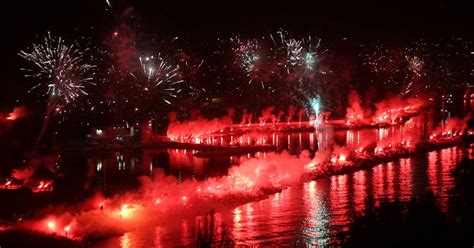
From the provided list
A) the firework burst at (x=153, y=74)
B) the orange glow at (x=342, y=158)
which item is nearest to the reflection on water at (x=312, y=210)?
the orange glow at (x=342, y=158)

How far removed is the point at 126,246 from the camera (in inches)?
324

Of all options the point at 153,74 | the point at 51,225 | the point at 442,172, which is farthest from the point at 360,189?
the point at 153,74

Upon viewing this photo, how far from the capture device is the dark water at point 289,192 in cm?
852

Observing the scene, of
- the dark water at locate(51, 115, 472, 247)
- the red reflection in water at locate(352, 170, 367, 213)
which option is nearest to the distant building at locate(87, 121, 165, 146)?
the dark water at locate(51, 115, 472, 247)

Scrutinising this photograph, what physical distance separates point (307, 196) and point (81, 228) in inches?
185

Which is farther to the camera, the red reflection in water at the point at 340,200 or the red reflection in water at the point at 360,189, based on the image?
the red reflection in water at the point at 360,189

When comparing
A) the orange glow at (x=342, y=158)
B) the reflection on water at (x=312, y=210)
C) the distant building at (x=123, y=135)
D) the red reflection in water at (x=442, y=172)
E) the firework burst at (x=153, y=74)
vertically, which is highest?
the firework burst at (x=153, y=74)

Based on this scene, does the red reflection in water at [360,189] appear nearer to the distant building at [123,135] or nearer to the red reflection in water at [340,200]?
the red reflection in water at [340,200]

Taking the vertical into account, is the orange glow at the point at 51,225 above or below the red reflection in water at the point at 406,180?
below

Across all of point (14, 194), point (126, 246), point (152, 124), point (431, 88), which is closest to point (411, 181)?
point (126, 246)

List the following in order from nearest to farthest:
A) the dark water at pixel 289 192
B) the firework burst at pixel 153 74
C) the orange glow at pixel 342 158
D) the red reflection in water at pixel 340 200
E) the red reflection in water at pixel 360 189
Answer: the dark water at pixel 289 192, the red reflection in water at pixel 340 200, the red reflection in water at pixel 360 189, the orange glow at pixel 342 158, the firework burst at pixel 153 74

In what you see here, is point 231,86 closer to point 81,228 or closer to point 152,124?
point 152,124

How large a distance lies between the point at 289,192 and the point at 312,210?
5.44ft

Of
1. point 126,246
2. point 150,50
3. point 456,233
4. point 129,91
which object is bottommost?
point 126,246
